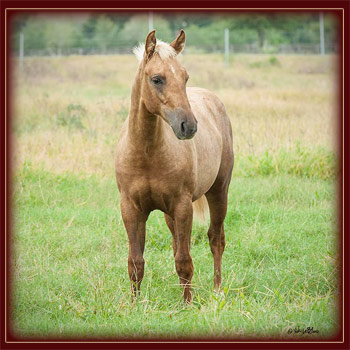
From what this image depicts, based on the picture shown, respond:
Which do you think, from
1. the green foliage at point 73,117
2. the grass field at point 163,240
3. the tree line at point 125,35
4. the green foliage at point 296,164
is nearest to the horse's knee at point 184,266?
the grass field at point 163,240

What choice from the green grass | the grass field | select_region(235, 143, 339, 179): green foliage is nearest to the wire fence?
the grass field

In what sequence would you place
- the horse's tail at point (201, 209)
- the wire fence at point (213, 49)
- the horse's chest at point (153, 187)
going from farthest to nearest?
the wire fence at point (213, 49) < the horse's tail at point (201, 209) < the horse's chest at point (153, 187)

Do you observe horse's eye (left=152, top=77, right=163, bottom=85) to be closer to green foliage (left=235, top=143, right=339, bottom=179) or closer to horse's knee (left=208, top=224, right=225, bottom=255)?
→ horse's knee (left=208, top=224, right=225, bottom=255)

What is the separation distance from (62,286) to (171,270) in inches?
42.8

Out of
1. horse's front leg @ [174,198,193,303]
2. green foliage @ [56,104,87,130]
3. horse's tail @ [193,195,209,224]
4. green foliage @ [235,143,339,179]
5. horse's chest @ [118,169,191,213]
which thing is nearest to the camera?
horse's chest @ [118,169,191,213]

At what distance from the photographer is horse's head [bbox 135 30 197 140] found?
3967 millimetres

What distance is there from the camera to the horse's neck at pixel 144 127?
14.6ft

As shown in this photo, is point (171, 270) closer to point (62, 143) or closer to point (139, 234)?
point (139, 234)

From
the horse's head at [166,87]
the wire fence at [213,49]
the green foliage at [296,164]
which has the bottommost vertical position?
the green foliage at [296,164]

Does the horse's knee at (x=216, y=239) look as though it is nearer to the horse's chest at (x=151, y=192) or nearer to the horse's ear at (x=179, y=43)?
the horse's chest at (x=151, y=192)

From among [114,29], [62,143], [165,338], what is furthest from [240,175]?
[114,29]

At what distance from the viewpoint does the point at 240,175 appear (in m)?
8.64

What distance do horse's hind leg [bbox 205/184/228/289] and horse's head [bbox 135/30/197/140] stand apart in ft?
5.84

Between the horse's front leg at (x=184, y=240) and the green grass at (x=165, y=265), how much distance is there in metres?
0.16
